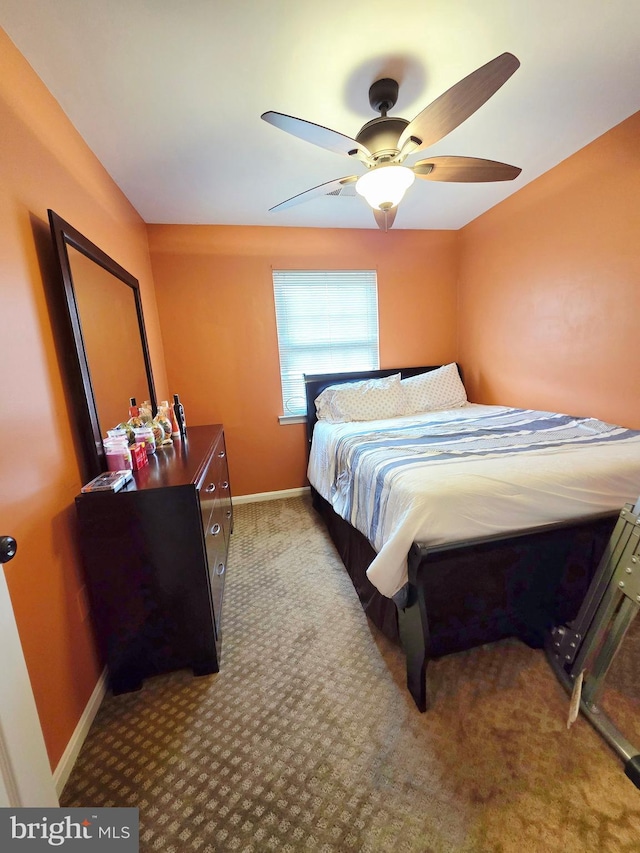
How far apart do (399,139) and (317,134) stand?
1.19ft

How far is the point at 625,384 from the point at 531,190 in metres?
1.56

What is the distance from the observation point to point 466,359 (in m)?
3.41

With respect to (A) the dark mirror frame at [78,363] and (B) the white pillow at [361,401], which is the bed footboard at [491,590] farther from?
(B) the white pillow at [361,401]

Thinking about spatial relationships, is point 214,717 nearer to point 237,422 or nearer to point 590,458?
point 590,458

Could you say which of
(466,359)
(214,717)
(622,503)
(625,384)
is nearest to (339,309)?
(466,359)

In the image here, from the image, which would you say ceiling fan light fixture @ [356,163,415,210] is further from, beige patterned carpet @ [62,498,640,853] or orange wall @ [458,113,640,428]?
beige patterned carpet @ [62,498,640,853]

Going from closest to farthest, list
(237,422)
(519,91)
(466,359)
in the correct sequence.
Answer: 1. (519,91)
2. (237,422)
3. (466,359)

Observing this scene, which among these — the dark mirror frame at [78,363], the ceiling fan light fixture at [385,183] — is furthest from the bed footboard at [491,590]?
the ceiling fan light fixture at [385,183]

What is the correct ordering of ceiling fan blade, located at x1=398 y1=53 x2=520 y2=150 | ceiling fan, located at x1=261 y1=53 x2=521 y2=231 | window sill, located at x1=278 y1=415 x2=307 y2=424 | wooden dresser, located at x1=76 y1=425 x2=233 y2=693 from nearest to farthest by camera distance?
ceiling fan blade, located at x1=398 y1=53 x2=520 y2=150 → ceiling fan, located at x1=261 y1=53 x2=521 y2=231 → wooden dresser, located at x1=76 y1=425 x2=233 y2=693 → window sill, located at x1=278 y1=415 x2=307 y2=424

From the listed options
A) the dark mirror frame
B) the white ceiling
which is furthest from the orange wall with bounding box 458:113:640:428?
the dark mirror frame

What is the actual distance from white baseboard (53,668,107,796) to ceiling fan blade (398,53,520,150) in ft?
7.97

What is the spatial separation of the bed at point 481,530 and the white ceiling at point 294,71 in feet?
5.40

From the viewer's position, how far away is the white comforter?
3.96ft
